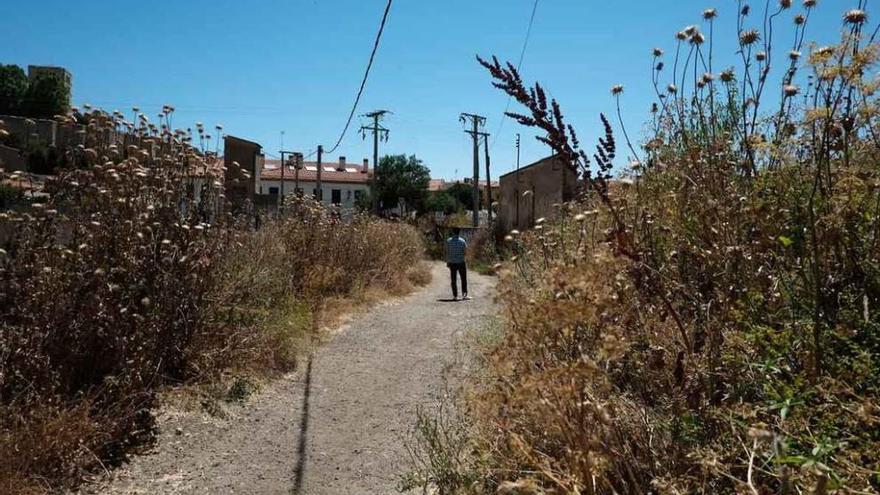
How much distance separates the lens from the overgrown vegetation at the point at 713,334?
6.96 feet

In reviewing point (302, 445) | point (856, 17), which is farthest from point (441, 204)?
point (856, 17)

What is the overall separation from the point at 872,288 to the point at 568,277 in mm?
1107

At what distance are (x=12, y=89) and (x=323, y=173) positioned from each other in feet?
112

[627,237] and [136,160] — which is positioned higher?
[136,160]

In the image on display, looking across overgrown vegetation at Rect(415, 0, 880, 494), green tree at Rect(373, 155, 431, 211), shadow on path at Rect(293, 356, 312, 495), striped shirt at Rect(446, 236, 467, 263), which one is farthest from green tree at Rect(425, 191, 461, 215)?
overgrown vegetation at Rect(415, 0, 880, 494)

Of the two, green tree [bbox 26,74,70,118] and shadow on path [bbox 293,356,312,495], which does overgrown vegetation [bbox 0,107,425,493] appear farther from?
green tree [bbox 26,74,70,118]

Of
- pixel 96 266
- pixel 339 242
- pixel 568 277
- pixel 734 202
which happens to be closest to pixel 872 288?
pixel 734 202


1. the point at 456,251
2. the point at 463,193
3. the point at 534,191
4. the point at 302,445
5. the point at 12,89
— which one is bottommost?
the point at 302,445

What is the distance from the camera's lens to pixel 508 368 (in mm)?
2693

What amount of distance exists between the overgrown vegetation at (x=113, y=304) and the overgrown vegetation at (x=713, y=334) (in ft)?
6.67

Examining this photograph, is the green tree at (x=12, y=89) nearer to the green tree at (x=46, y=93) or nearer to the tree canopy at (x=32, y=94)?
the tree canopy at (x=32, y=94)

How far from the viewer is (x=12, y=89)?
4803 cm

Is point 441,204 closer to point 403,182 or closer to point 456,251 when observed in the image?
point 403,182

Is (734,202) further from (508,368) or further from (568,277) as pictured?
(508,368)
